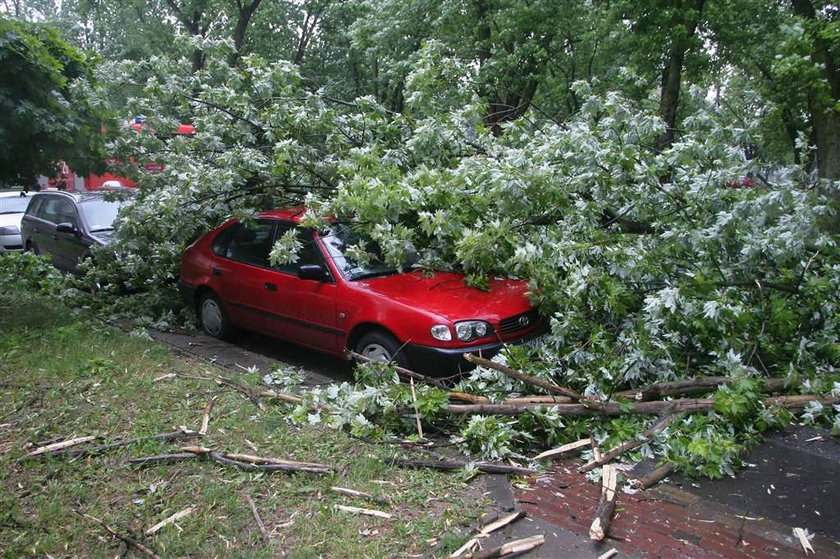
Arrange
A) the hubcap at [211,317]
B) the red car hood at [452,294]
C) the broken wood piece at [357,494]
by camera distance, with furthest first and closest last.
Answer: the hubcap at [211,317]
the red car hood at [452,294]
the broken wood piece at [357,494]

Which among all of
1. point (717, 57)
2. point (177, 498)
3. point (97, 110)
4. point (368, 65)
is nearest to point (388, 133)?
point (97, 110)

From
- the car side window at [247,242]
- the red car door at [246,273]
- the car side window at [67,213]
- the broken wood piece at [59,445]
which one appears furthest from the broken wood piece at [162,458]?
the car side window at [67,213]

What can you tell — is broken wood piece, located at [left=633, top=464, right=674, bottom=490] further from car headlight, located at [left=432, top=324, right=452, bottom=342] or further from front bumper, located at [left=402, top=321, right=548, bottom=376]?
car headlight, located at [left=432, top=324, right=452, bottom=342]

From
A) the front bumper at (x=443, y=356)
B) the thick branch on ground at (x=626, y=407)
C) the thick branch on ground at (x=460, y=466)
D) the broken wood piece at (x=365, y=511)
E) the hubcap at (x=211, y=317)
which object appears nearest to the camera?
the broken wood piece at (x=365, y=511)

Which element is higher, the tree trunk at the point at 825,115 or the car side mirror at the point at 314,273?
the tree trunk at the point at 825,115

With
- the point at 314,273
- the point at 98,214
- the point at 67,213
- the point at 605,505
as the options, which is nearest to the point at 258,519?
the point at 605,505

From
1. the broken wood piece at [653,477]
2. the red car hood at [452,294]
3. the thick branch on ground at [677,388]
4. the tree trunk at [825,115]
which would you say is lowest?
the broken wood piece at [653,477]

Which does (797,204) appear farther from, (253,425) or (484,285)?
(253,425)

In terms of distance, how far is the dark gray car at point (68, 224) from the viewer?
443 inches

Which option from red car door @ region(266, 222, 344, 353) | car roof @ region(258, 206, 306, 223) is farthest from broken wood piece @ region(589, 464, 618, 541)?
car roof @ region(258, 206, 306, 223)

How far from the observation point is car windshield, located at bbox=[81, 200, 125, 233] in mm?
11398

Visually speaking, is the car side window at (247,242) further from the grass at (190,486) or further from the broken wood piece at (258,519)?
the broken wood piece at (258,519)

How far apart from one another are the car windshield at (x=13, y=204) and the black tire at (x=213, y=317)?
11088mm

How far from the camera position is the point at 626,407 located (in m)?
5.00
